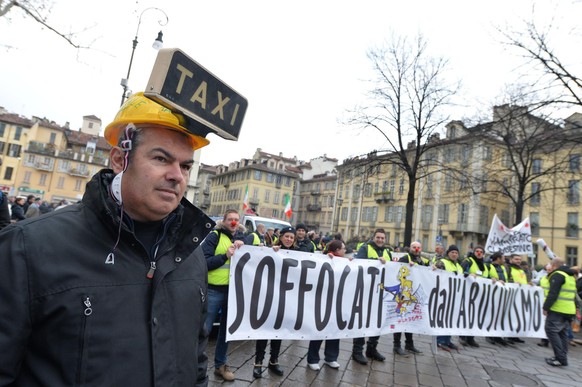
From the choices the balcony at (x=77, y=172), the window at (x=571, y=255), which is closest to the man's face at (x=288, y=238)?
the window at (x=571, y=255)

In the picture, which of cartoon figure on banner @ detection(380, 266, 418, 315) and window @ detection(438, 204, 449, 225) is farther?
window @ detection(438, 204, 449, 225)

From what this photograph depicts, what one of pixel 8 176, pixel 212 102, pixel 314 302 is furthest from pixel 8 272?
pixel 8 176

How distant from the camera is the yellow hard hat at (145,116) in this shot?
1459 millimetres

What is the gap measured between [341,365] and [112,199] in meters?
5.26

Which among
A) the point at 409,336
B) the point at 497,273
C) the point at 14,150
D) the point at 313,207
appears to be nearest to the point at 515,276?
the point at 497,273

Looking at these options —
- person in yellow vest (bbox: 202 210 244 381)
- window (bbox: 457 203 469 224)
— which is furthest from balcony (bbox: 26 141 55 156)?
person in yellow vest (bbox: 202 210 244 381)

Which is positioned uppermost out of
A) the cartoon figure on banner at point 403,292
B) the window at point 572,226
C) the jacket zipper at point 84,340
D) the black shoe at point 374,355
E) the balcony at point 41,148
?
the balcony at point 41,148

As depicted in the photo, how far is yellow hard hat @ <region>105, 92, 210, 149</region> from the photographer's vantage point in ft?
4.79

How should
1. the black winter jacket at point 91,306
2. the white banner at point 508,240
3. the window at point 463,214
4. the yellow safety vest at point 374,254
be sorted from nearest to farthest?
the black winter jacket at point 91,306
the yellow safety vest at point 374,254
the white banner at point 508,240
the window at point 463,214

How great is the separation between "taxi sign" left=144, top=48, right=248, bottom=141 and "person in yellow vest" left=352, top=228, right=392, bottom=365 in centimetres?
508

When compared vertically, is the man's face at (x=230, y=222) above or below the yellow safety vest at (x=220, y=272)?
above

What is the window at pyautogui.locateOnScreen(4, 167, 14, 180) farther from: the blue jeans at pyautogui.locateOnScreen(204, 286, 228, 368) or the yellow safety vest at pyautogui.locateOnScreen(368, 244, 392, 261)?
the yellow safety vest at pyautogui.locateOnScreen(368, 244, 392, 261)

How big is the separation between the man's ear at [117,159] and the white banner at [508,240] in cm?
1288

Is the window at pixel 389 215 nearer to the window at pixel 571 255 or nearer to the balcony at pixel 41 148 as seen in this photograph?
the window at pixel 571 255
